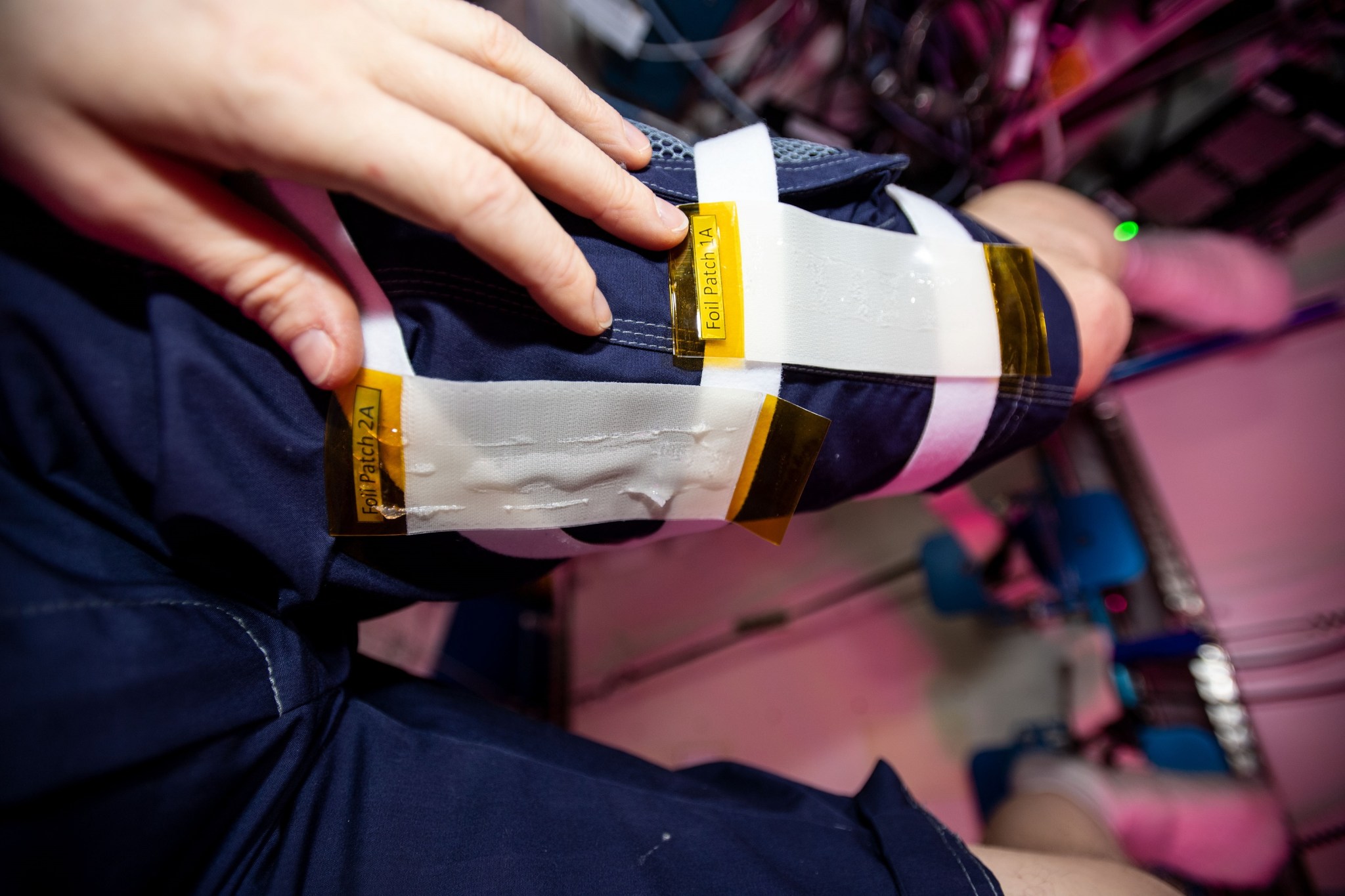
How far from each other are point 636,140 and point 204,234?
30 centimetres

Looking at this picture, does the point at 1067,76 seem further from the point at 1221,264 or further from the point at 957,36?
the point at 1221,264

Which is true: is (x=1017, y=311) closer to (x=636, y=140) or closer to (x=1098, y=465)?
(x=636, y=140)

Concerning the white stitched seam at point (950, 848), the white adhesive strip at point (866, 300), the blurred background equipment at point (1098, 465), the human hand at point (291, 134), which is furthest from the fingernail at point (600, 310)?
the blurred background equipment at point (1098, 465)

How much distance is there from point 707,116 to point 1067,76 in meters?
0.78

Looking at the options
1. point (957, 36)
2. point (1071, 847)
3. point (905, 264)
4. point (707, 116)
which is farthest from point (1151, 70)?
point (1071, 847)

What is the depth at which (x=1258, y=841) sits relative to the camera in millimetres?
1016

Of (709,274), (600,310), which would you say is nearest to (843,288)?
(709,274)

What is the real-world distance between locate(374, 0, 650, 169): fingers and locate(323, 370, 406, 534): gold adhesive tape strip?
22 cm

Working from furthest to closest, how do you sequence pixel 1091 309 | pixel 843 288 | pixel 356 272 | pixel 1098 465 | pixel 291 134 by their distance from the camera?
pixel 1098 465
pixel 1091 309
pixel 843 288
pixel 356 272
pixel 291 134

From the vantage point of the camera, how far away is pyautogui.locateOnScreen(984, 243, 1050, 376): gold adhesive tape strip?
639 mm

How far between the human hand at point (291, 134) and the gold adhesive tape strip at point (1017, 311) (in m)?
Result: 0.43

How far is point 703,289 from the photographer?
50 centimetres

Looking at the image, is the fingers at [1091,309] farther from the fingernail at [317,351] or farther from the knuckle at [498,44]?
the fingernail at [317,351]

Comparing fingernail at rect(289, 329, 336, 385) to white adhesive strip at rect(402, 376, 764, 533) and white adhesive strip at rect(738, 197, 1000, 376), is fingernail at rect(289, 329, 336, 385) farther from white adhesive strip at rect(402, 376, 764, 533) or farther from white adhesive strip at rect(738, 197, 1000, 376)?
white adhesive strip at rect(738, 197, 1000, 376)
